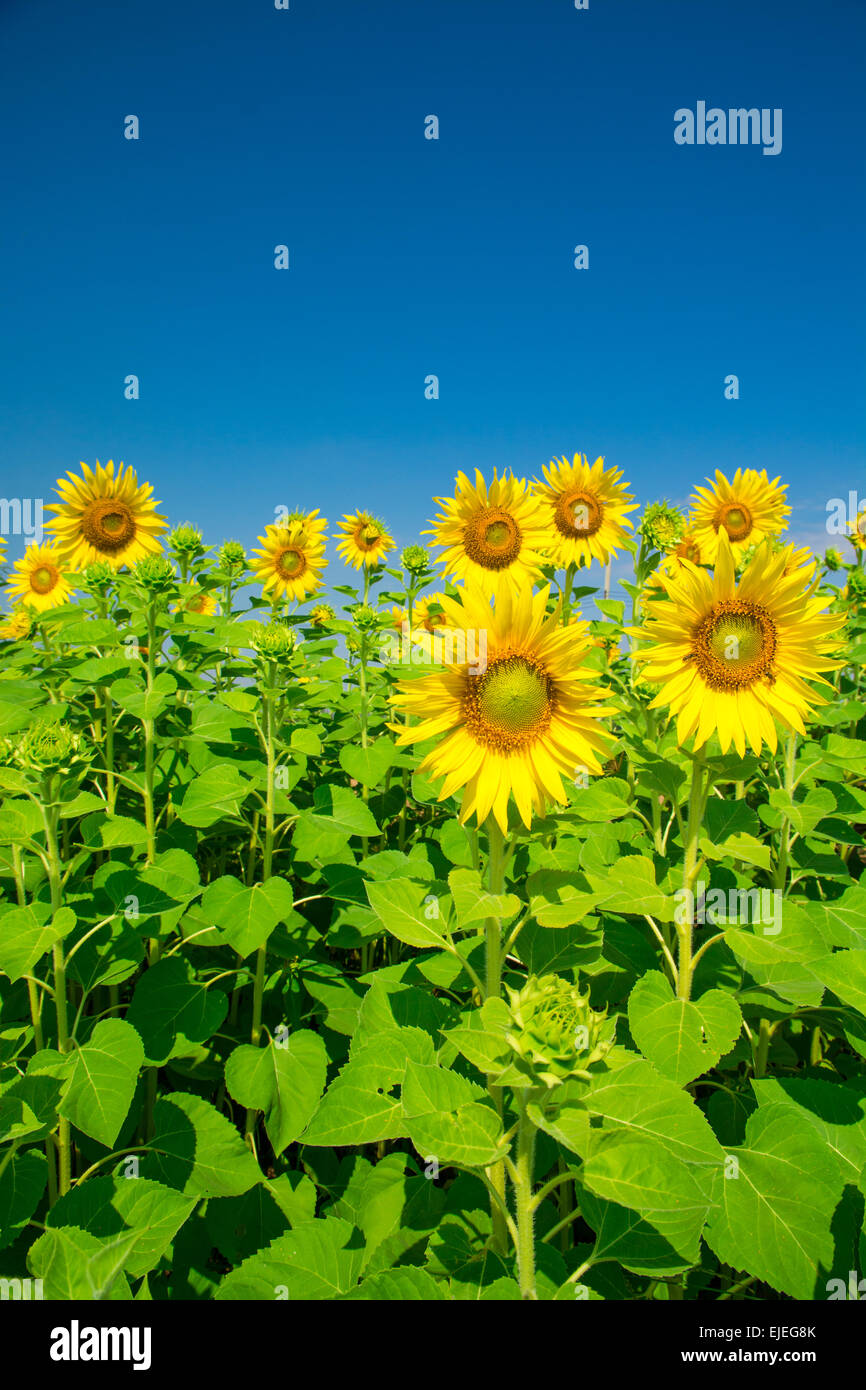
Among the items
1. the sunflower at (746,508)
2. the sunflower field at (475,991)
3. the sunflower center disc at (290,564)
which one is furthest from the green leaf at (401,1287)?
the sunflower center disc at (290,564)

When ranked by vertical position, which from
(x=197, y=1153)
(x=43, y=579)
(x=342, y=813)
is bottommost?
(x=197, y=1153)

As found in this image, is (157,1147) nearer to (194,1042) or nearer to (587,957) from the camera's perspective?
(194,1042)

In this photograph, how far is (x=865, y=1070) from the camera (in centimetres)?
355

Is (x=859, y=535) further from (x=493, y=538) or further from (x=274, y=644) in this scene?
(x=274, y=644)

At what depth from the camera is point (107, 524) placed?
18.9 ft

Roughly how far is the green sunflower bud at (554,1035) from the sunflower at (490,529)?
3.55 m

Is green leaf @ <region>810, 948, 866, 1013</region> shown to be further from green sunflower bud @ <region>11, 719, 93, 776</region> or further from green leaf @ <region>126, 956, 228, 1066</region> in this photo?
green sunflower bud @ <region>11, 719, 93, 776</region>

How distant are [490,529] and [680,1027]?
343cm

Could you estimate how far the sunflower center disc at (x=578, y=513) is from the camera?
18.6ft

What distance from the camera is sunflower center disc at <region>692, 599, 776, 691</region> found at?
2703mm

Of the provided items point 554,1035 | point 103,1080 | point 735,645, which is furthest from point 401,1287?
point 735,645

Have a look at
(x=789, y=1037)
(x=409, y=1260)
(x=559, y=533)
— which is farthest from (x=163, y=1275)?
(x=559, y=533)

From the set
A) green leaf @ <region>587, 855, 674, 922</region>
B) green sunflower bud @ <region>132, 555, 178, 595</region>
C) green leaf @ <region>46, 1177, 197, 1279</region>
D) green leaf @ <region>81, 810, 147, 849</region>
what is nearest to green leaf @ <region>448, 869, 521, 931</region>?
green leaf @ <region>587, 855, 674, 922</region>

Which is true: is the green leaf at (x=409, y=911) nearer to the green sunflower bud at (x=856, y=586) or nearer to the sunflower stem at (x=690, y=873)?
the sunflower stem at (x=690, y=873)
